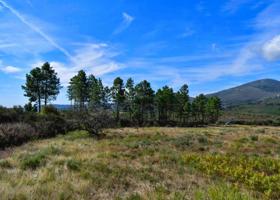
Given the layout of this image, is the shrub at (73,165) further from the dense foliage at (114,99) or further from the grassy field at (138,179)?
the dense foliage at (114,99)

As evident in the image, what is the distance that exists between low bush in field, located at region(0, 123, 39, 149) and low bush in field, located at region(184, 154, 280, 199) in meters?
11.7

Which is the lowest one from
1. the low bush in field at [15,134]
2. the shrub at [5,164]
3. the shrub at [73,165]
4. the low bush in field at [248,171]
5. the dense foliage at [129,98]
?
the low bush in field at [248,171]

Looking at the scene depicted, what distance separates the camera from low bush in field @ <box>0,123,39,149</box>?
18792 millimetres

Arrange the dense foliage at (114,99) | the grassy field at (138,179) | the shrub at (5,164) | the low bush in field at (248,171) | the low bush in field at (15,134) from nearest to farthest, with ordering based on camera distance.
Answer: the grassy field at (138,179) → the low bush in field at (248,171) → the shrub at (5,164) → the low bush in field at (15,134) → the dense foliage at (114,99)

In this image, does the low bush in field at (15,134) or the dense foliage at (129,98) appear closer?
the low bush in field at (15,134)

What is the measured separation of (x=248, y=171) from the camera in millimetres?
9562

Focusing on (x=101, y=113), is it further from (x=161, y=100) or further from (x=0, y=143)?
(x=161, y=100)

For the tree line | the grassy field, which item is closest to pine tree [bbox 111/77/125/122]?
the tree line

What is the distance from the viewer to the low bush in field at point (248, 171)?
7936 mm

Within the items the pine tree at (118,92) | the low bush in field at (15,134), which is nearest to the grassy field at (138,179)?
the low bush in field at (15,134)

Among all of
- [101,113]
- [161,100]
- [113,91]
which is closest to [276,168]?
[101,113]

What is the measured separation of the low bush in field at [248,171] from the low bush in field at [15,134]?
38.4 ft

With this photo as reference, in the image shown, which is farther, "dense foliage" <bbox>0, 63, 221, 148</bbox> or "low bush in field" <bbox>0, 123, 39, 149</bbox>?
"dense foliage" <bbox>0, 63, 221, 148</bbox>

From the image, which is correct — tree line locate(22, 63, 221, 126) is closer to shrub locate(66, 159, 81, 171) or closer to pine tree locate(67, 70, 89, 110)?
pine tree locate(67, 70, 89, 110)
